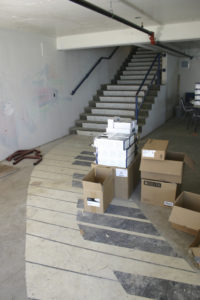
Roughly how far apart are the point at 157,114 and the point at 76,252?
5.36m

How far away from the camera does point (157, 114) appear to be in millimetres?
6828

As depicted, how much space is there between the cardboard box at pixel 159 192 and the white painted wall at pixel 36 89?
9.33 feet

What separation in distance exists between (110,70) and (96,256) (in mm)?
6656

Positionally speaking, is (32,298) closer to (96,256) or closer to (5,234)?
(96,256)

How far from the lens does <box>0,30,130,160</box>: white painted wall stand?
439 cm

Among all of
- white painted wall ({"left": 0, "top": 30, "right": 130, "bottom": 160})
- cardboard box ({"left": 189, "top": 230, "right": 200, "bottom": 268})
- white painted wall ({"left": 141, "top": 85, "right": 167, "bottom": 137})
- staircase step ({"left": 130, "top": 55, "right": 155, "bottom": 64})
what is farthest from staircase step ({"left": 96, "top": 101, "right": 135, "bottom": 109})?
cardboard box ({"left": 189, "top": 230, "right": 200, "bottom": 268})

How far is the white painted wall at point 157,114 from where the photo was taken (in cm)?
606

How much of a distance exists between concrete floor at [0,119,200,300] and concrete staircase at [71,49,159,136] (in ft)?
9.47

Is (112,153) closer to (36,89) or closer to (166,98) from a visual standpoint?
(36,89)

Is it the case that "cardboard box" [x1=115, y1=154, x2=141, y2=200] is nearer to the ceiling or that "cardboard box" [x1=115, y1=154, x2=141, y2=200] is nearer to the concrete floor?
the concrete floor

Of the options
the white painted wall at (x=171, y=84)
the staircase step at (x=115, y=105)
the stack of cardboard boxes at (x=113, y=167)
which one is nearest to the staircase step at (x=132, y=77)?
the white painted wall at (x=171, y=84)

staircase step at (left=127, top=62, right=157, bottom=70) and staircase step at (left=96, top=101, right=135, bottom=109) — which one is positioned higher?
staircase step at (left=127, top=62, right=157, bottom=70)

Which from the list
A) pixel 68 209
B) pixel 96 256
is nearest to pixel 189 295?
pixel 96 256

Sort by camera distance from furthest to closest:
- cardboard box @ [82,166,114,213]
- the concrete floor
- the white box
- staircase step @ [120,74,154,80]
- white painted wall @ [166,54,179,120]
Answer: white painted wall @ [166,54,179,120]
staircase step @ [120,74,154,80]
the white box
cardboard box @ [82,166,114,213]
the concrete floor
